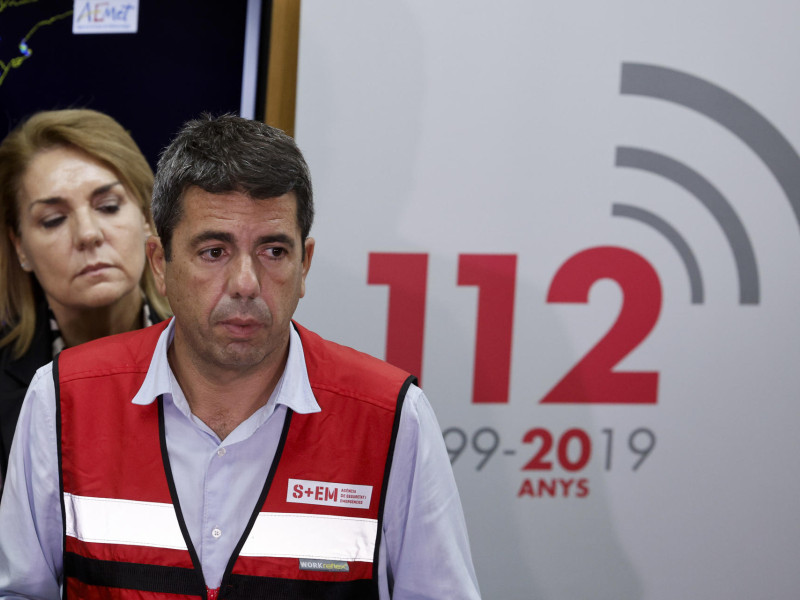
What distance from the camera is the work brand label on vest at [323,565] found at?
4.56 feet

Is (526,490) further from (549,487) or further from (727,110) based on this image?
(727,110)

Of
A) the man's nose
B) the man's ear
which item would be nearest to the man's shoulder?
the man's ear

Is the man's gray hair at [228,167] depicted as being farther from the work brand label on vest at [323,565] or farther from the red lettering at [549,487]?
the red lettering at [549,487]

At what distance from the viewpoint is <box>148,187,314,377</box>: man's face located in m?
1.34

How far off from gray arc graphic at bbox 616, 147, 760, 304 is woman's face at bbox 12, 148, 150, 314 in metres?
1.13

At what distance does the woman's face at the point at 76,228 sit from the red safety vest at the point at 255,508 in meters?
0.51

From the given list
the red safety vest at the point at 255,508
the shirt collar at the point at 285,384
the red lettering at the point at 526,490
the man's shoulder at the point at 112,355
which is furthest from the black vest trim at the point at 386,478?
the red lettering at the point at 526,490

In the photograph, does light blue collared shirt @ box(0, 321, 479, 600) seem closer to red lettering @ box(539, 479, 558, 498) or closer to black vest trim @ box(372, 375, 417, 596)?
black vest trim @ box(372, 375, 417, 596)

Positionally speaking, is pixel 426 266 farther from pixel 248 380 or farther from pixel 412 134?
pixel 248 380

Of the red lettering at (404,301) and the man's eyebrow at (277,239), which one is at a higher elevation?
the man's eyebrow at (277,239)

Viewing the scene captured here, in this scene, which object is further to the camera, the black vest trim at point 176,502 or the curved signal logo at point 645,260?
the curved signal logo at point 645,260

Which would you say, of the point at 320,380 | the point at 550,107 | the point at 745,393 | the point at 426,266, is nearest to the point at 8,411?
the point at 320,380

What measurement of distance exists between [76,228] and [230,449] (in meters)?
0.78

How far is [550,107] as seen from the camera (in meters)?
2.03
